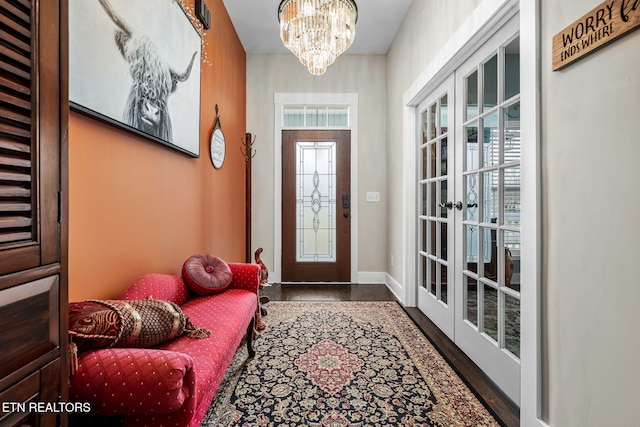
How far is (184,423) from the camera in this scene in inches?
38.3

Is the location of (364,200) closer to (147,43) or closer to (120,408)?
(147,43)

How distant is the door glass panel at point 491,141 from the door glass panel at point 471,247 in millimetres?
457

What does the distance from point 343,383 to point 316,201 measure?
2687 mm

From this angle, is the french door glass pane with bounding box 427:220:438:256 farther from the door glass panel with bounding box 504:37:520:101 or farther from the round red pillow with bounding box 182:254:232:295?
the round red pillow with bounding box 182:254:232:295

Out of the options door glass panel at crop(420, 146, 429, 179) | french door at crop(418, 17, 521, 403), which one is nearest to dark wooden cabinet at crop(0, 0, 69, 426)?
french door at crop(418, 17, 521, 403)

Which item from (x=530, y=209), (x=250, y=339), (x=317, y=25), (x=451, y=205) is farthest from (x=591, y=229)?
(x=317, y=25)

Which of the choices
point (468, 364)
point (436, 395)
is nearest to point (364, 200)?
point (468, 364)

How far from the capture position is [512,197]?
172 cm

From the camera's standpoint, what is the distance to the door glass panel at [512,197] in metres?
1.69

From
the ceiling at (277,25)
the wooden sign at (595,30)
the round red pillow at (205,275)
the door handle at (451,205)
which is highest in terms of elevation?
the ceiling at (277,25)

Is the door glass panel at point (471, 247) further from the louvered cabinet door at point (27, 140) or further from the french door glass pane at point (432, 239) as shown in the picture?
the louvered cabinet door at point (27, 140)

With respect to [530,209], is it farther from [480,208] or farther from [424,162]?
[424,162]

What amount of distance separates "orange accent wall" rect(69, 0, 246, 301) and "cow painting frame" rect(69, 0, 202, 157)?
9 cm

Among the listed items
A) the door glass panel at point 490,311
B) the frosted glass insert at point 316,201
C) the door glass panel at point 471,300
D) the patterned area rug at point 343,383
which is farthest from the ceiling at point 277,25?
the patterned area rug at point 343,383
